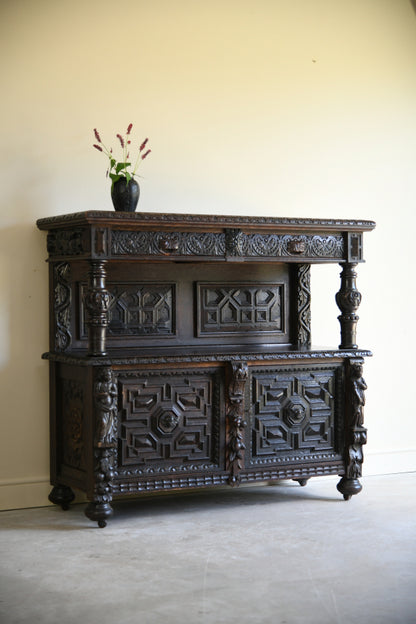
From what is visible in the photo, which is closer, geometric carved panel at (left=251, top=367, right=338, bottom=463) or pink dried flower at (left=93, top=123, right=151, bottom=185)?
pink dried flower at (left=93, top=123, right=151, bottom=185)

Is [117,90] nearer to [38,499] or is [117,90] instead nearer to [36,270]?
[36,270]

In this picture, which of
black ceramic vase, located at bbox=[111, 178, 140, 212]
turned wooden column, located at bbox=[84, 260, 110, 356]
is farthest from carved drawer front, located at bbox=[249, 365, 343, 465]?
black ceramic vase, located at bbox=[111, 178, 140, 212]

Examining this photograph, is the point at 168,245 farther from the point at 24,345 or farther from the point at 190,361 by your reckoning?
the point at 24,345

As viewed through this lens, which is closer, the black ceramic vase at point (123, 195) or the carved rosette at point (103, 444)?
the carved rosette at point (103, 444)

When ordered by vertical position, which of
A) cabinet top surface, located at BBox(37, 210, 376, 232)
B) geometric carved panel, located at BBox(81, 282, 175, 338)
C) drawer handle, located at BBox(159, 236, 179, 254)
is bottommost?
geometric carved panel, located at BBox(81, 282, 175, 338)

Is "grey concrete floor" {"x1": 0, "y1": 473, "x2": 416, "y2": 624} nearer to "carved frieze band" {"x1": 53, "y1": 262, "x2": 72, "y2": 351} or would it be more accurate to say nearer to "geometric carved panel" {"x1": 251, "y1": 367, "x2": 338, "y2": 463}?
"geometric carved panel" {"x1": 251, "y1": 367, "x2": 338, "y2": 463}

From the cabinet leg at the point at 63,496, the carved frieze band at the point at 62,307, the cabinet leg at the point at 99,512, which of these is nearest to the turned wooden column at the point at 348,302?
the carved frieze band at the point at 62,307

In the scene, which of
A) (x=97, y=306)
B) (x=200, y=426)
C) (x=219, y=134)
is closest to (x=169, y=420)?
(x=200, y=426)

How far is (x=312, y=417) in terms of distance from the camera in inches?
204

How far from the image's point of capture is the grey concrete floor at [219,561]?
342 centimetres

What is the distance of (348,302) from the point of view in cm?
515

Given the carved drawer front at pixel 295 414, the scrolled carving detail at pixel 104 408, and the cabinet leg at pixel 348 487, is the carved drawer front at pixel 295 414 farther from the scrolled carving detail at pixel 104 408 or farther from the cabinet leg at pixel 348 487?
the scrolled carving detail at pixel 104 408

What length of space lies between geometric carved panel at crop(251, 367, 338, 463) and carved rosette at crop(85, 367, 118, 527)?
0.87m

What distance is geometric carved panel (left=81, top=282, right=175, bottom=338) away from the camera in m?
5.18
